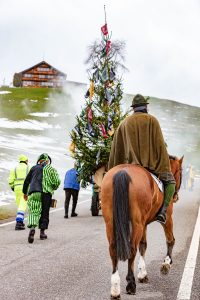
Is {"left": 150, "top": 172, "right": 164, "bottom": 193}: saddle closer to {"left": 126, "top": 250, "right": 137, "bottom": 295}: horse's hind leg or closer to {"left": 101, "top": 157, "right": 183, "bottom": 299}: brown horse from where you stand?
{"left": 101, "top": 157, "right": 183, "bottom": 299}: brown horse

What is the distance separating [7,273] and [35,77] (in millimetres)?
152263

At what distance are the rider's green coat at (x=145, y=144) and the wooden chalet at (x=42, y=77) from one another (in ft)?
489

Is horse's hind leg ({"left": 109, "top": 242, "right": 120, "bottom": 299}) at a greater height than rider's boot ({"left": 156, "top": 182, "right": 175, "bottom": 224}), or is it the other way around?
rider's boot ({"left": 156, "top": 182, "right": 175, "bottom": 224})

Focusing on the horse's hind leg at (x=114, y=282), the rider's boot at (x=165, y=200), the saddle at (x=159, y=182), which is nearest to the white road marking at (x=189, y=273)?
the horse's hind leg at (x=114, y=282)

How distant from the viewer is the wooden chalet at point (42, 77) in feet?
506

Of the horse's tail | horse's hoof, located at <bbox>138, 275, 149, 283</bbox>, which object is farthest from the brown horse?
horse's hoof, located at <bbox>138, 275, 149, 283</bbox>

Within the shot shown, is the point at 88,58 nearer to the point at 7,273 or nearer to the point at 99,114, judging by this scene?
the point at 99,114

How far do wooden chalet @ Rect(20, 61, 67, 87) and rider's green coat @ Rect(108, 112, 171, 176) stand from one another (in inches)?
5871

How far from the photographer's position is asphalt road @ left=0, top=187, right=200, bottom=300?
19.3 ft

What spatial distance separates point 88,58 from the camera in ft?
68.7

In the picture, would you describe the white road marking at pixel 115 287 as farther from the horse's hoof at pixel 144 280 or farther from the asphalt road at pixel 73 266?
the horse's hoof at pixel 144 280

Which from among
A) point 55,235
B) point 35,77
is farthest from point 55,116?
point 55,235

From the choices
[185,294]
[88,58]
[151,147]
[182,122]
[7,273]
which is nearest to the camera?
[185,294]

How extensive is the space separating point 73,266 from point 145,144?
2396 mm
